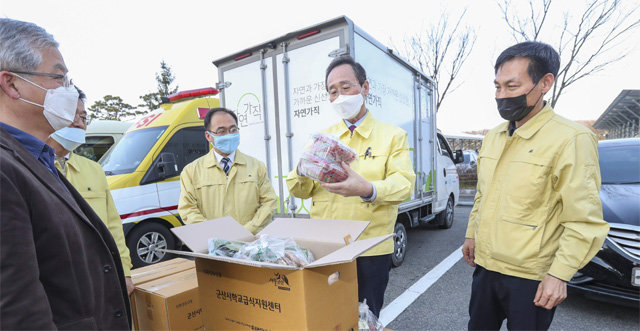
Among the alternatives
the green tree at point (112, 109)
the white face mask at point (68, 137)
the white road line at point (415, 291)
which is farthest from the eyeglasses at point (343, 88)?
the green tree at point (112, 109)

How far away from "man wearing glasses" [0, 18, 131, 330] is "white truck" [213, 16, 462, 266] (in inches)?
98.9

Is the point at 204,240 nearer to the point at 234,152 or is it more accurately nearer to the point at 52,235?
the point at 52,235

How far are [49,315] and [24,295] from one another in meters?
0.09

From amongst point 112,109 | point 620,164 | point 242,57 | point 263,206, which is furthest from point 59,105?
point 112,109

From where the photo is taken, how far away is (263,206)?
2.65 meters

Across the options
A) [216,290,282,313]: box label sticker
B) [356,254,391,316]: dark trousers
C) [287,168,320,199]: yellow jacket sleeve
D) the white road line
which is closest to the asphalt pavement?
the white road line

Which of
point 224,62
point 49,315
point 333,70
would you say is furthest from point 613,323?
point 224,62

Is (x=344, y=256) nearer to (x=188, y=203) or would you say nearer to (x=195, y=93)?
(x=188, y=203)

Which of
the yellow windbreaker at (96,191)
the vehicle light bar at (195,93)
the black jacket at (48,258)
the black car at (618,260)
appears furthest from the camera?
the vehicle light bar at (195,93)

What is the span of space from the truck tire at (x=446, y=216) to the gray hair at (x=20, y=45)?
6.91m

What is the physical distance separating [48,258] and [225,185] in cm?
172

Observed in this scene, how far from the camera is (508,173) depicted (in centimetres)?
171

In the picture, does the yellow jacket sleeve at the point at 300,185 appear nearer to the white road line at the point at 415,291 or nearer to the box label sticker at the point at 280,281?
the box label sticker at the point at 280,281

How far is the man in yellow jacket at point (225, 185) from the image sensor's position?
8.34ft
